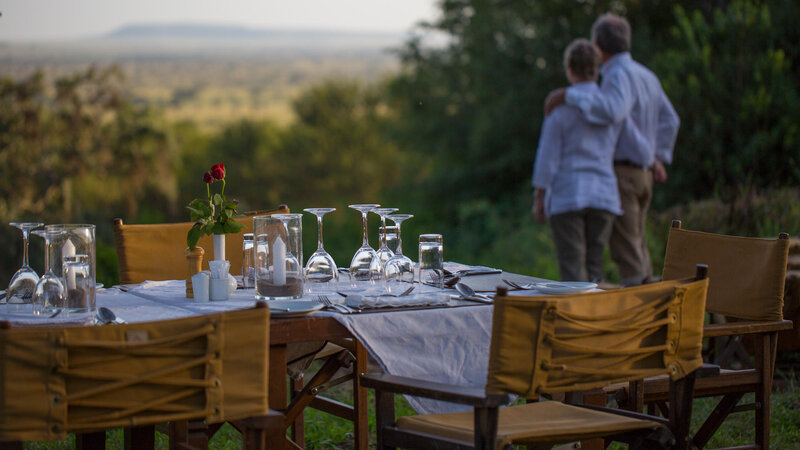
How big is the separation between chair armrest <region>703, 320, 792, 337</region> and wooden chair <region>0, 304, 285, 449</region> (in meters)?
1.38

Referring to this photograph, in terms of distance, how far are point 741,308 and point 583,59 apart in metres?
2.28

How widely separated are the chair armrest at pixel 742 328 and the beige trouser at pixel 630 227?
7.86 feet

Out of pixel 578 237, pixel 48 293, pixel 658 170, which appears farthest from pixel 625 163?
pixel 48 293

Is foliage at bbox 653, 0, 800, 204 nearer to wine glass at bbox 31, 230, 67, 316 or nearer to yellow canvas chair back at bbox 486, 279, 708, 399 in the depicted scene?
yellow canvas chair back at bbox 486, 279, 708, 399

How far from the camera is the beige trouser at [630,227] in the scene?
5312 millimetres

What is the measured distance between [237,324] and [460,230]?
421 inches

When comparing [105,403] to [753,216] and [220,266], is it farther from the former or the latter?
[753,216]

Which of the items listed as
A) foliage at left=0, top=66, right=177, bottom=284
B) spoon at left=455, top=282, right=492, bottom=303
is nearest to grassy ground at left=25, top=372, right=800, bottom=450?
spoon at left=455, top=282, right=492, bottom=303

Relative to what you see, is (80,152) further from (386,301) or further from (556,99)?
(386,301)

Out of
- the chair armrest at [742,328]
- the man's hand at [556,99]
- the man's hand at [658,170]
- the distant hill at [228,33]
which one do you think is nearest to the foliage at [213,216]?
the chair armrest at [742,328]

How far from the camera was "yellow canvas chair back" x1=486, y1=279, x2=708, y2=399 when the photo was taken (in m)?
2.01

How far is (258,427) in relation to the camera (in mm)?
2012

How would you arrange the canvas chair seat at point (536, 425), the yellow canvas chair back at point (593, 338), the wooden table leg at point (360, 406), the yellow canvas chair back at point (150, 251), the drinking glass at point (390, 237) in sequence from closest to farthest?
the yellow canvas chair back at point (593, 338) < the canvas chair seat at point (536, 425) < the drinking glass at point (390, 237) < the wooden table leg at point (360, 406) < the yellow canvas chair back at point (150, 251)

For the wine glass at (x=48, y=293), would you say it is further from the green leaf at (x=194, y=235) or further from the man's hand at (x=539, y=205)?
the man's hand at (x=539, y=205)
